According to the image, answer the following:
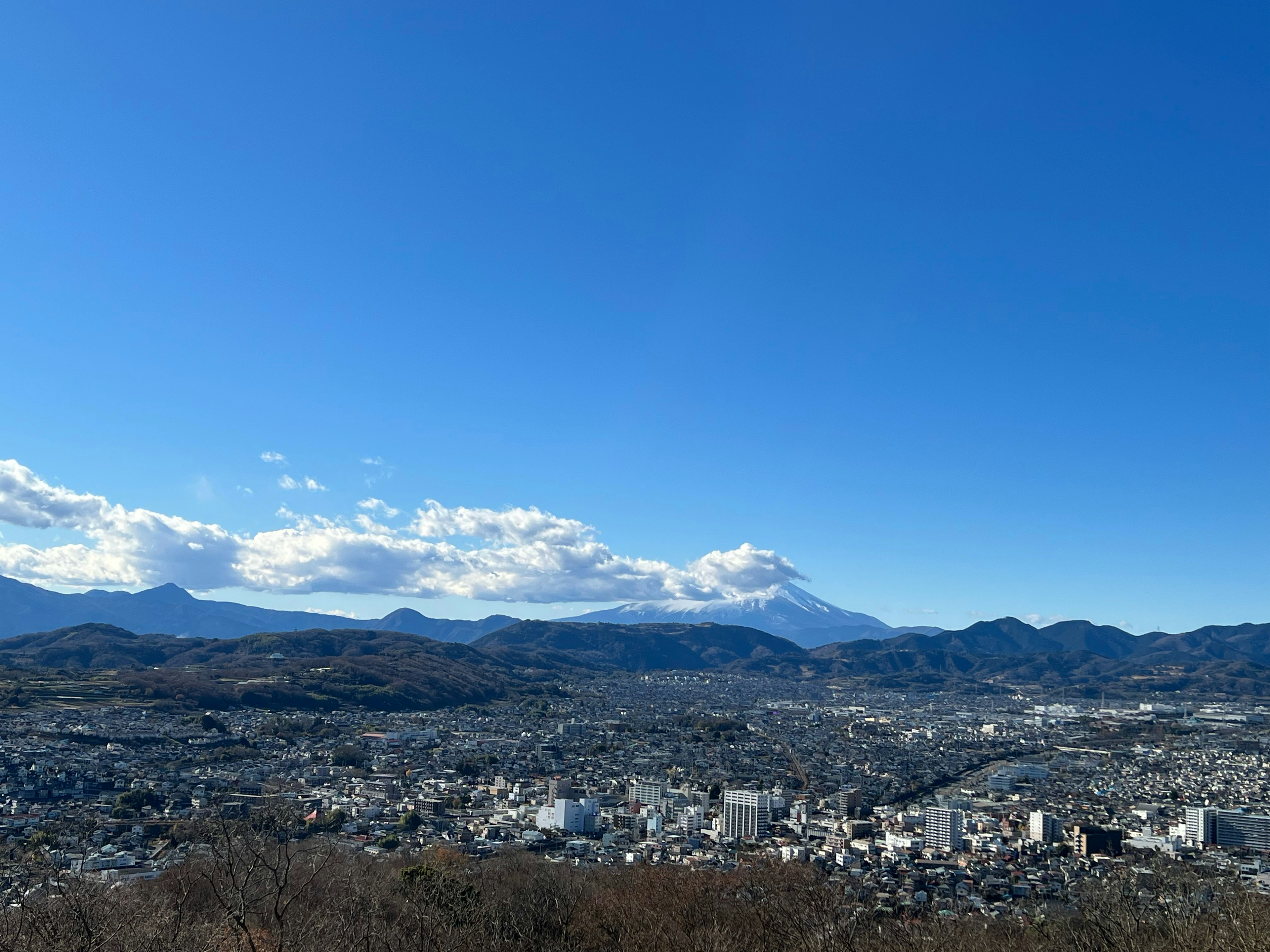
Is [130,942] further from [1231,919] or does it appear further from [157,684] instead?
[157,684]

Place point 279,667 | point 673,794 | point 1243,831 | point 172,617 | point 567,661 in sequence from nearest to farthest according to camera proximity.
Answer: point 1243,831, point 673,794, point 279,667, point 567,661, point 172,617

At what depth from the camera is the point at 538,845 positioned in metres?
15.6

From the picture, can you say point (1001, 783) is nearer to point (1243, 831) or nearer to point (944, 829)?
point (1243, 831)

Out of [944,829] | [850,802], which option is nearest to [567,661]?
[850,802]

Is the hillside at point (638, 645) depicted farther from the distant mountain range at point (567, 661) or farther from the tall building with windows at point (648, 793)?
the tall building with windows at point (648, 793)

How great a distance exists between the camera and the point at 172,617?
144 m

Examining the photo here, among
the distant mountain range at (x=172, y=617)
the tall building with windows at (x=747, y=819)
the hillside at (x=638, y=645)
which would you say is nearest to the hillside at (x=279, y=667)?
the hillside at (x=638, y=645)

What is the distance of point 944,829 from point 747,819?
386cm

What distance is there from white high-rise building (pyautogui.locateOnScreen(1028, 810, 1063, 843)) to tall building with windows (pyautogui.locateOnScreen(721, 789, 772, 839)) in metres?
5.16

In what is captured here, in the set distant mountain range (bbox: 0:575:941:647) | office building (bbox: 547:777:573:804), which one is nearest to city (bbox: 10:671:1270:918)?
office building (bbox: 547:777:573:804)

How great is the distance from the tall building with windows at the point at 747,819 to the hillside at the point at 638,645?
2806 inches

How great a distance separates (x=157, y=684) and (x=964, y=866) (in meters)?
34.9

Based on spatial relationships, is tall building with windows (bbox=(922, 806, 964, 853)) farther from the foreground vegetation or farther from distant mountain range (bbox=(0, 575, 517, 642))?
distant mountain range (bbox=(0, 575, 517, 642))

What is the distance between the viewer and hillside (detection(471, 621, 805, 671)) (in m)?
99.7
